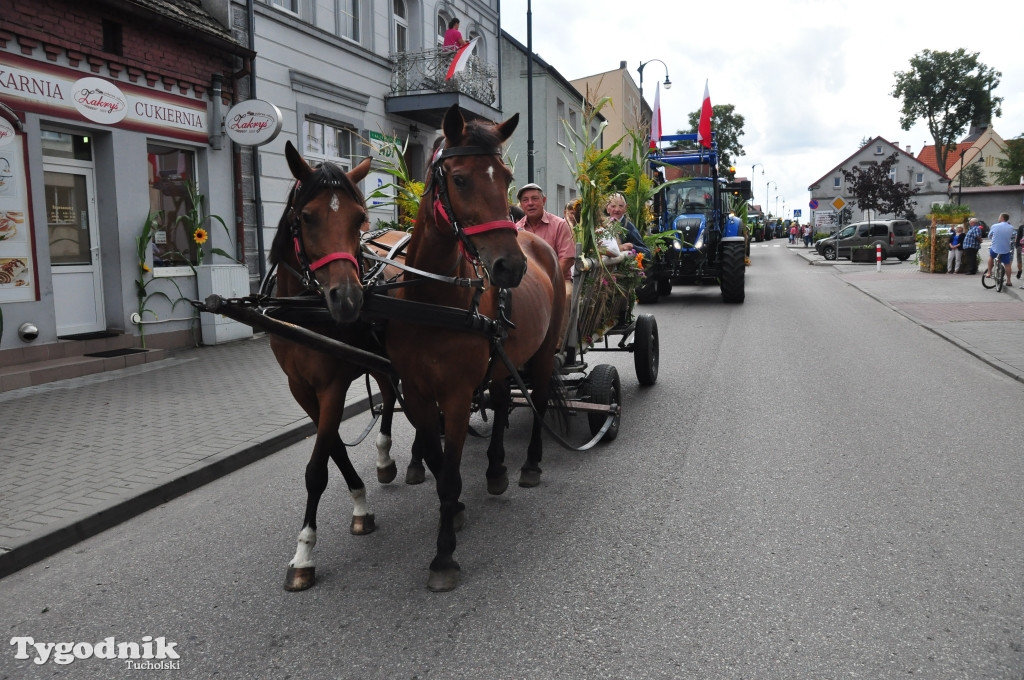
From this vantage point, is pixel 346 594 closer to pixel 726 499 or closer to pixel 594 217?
pixel 726 499

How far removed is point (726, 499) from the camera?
4695 mm

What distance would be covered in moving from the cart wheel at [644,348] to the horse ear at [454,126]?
15.5 ft

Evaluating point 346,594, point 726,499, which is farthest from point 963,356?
point 346,594

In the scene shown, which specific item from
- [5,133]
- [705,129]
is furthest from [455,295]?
[705,129]

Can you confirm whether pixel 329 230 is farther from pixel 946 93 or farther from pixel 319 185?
pixel 946 93

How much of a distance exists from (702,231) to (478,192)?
47.0ft

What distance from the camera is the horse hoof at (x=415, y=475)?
5.22 metres

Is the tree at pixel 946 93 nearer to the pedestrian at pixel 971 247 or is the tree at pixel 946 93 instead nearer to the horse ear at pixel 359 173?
the pedestrian at pixel 971 247

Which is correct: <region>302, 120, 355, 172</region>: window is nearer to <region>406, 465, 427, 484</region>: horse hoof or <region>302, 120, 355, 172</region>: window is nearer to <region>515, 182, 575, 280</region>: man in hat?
<region>515, 182, 575, 280</region>: man in hat

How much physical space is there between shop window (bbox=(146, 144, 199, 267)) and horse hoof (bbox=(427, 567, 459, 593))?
8804mm

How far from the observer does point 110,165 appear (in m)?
9.99

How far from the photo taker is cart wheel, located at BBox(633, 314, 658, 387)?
7.79 m

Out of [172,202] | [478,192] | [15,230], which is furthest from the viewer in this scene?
[172,202]

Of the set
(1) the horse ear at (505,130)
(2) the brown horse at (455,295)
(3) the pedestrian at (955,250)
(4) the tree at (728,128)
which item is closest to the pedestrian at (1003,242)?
(3) the pedestrian at (955,250)
